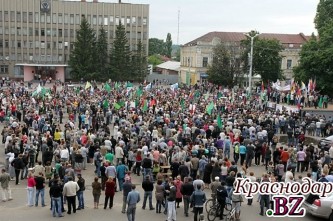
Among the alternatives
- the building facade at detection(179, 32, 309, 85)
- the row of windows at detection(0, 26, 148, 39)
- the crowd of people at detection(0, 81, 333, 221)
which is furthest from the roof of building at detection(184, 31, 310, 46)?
the crowd of people at detection(0, 81, 333, 221)

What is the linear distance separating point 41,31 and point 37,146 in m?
61.9

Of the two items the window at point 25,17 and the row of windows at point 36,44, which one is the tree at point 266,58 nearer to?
the row of windows at point 36,44

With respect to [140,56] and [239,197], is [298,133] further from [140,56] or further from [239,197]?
[140,56]

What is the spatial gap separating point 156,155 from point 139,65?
57.0 metres

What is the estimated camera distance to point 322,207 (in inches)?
543

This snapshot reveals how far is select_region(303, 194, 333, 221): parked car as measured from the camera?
13.7 meters

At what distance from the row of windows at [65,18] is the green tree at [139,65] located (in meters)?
7.15

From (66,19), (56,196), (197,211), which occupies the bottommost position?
(197,211)

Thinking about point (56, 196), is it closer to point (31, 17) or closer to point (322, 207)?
point (322, 207)

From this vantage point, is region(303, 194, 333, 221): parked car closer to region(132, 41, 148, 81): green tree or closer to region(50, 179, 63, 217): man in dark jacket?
region(50, 179, 63, 217): man in dark jacket

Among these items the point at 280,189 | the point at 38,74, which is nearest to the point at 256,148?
the point at 280,189

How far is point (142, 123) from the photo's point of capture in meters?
25.6

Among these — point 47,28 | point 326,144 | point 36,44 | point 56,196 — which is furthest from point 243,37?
point 56,196

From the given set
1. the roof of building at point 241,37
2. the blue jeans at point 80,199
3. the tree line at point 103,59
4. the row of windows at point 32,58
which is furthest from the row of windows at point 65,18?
the blue jeans at point 80,199
